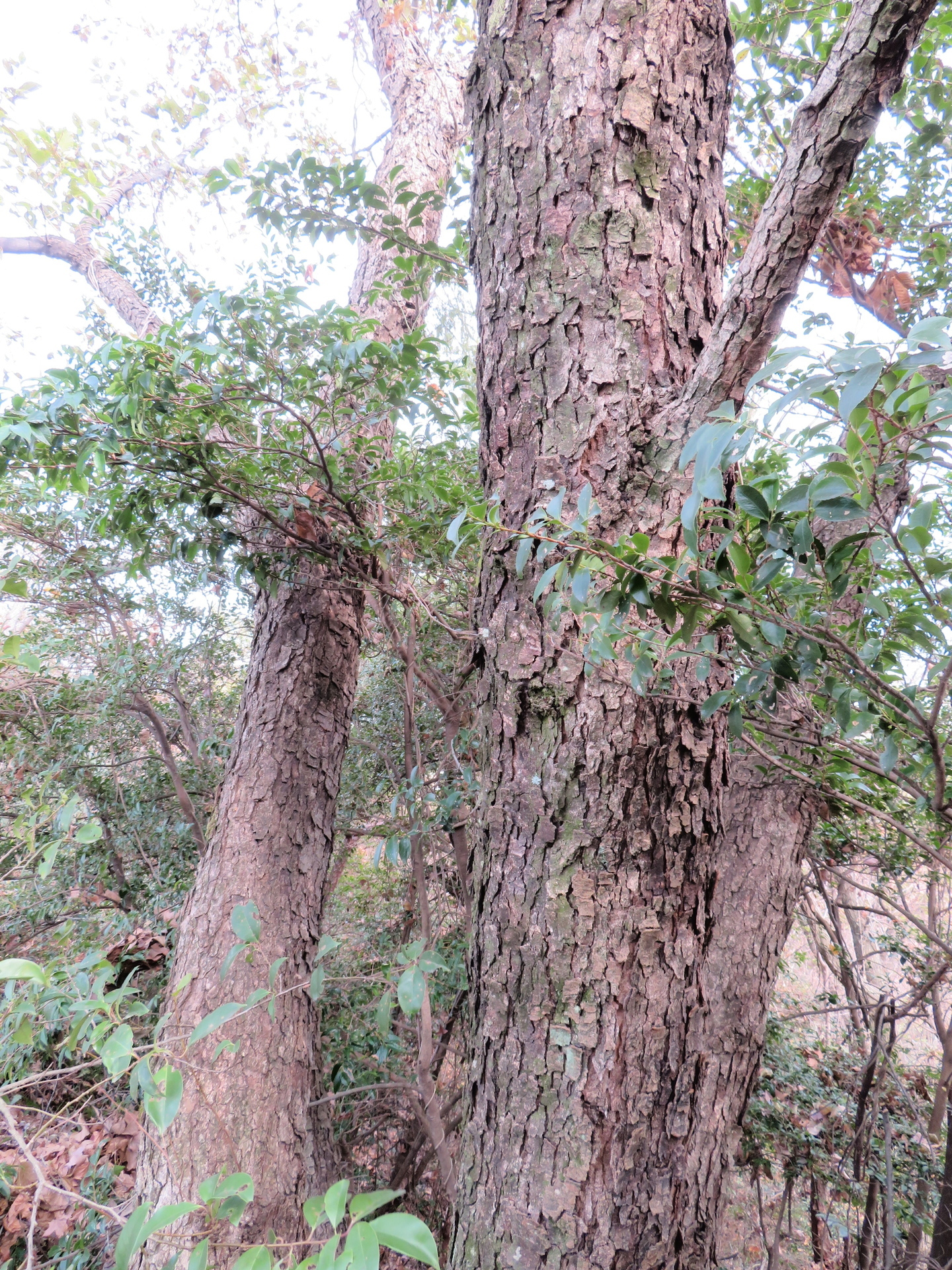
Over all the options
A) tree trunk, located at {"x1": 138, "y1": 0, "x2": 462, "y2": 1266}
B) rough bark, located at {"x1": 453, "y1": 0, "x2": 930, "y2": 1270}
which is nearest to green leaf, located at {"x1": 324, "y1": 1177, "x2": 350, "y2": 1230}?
rough bark, located at {"x1": 453, "y1": 0, "x2": 930, "y2": 1270}

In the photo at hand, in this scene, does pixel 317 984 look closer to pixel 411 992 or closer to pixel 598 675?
pixel 411 992

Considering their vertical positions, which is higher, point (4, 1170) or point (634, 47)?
point (634, 47)

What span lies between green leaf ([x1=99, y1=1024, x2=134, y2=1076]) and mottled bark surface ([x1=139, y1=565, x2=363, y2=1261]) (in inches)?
43.7

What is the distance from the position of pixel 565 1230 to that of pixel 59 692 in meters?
3.42

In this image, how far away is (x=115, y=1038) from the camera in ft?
2.60

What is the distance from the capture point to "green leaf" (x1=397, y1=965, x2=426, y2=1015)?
109 cm

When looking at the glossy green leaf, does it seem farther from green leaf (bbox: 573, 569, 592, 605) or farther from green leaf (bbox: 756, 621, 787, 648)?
green leaf (bbox: 756, 621, 787, 648)

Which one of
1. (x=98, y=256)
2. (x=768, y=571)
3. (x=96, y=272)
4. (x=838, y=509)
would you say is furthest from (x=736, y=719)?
(x=98, y=256)

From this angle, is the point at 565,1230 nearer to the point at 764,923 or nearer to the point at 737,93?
the point at 764,923

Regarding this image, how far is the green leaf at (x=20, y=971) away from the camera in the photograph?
63cm

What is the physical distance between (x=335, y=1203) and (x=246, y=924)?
64 centimetres

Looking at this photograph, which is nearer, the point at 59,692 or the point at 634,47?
the point at 634,47

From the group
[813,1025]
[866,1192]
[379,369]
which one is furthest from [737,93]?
[813,1025]

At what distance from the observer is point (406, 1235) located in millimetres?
528
